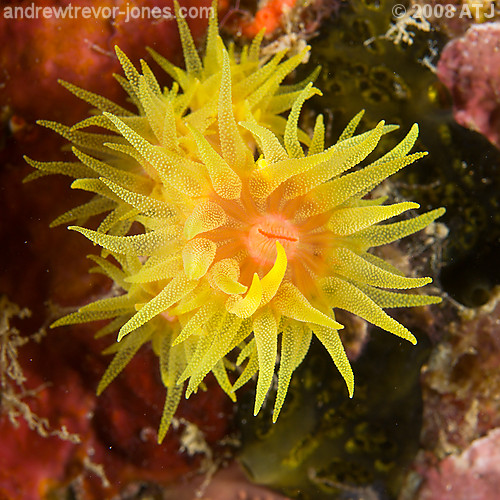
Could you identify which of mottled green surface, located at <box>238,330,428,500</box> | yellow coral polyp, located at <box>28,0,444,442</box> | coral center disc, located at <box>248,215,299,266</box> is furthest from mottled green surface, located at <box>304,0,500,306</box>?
coral center disc, located at <box>248,215,299,266</box>

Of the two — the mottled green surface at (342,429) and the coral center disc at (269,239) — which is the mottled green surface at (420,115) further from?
the coral center disc at (269,239)

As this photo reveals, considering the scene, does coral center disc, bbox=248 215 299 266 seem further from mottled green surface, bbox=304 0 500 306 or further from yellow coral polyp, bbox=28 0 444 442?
mottled green surface, bbox=304 0 500 306

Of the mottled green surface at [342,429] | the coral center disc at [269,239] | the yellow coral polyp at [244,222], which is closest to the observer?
the yellow coral polyp at [244,222]

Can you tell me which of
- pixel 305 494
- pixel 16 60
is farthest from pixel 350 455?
pixel 16 60

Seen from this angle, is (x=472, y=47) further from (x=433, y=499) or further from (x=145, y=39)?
(x=433, y=499)

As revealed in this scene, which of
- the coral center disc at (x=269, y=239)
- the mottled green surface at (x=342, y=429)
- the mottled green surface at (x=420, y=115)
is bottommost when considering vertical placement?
the mottled green surface at (x=342, y=429)

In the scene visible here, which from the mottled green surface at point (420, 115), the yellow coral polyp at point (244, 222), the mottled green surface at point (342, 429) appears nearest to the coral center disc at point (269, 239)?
the yellow coral polyp at point (244, 222)

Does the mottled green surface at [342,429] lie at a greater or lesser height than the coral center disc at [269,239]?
lesser
